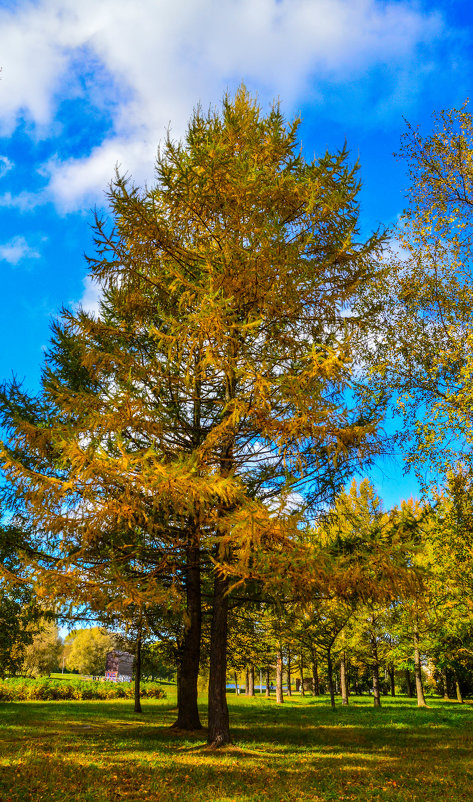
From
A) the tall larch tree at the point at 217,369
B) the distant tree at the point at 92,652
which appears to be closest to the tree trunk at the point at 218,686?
the tall larch tree at the point at 217,369

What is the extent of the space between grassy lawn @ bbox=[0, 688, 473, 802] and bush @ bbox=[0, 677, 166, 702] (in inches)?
646

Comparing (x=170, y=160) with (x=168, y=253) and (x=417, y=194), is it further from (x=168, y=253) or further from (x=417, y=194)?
(x=417, y=194)

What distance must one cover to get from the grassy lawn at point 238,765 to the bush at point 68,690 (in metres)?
16.4

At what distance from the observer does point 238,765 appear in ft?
28.3

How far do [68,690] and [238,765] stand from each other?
1078 inches

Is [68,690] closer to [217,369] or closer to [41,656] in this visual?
[41,656]

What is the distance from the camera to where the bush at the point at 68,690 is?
28.8 m

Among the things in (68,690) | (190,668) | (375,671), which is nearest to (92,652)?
(68,690)

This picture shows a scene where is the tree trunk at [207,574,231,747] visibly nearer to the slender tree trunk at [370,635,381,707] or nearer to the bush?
the slender tree trunk at [370,635,381,707]

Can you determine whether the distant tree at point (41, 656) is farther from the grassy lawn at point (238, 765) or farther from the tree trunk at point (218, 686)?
the tree trunk at point (218, 686)

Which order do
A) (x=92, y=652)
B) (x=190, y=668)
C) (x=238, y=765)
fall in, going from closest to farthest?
(x=238, y=765) → (x=190, y=668) → (x=92, y=652)

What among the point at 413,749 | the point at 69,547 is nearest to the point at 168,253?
the point at 69,547

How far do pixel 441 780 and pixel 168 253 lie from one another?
35.4 ft

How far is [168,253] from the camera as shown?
421 inches
